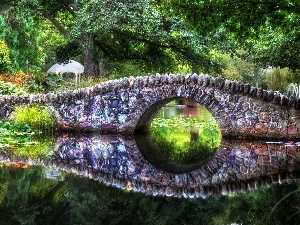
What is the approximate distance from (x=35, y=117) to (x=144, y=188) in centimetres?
1029

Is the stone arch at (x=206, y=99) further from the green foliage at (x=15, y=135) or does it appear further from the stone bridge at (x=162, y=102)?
the green foliage at (x=15, y=135)

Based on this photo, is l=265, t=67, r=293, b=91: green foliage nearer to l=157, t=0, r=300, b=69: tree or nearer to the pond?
l=157, t=0, r=300, b=69: tree

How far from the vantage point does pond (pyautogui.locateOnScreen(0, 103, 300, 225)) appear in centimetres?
435

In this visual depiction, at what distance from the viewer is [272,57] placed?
2127 centimetres

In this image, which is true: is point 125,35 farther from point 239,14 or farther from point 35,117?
point 239,14

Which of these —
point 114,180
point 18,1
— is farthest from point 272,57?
point 114,180

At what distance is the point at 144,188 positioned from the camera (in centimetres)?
597

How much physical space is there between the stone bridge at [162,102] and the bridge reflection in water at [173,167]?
7.38ft

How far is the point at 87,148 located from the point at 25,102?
18.4 ft

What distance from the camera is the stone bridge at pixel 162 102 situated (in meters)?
14.0

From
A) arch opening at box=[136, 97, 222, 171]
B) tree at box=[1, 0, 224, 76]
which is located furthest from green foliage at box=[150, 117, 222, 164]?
tree at box=[1, 0, 224, 76]

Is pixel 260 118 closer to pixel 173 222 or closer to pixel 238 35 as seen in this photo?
pixel 238 35

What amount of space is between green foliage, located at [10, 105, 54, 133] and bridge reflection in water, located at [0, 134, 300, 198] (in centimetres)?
384

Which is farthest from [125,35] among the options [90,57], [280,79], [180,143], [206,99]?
[280,79]
